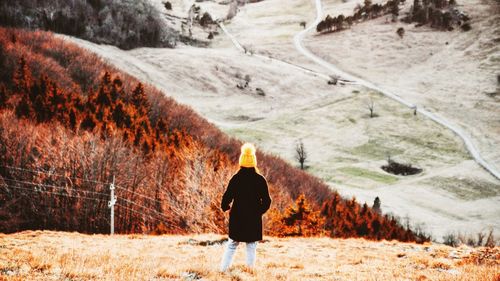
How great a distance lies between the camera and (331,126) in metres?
98.1

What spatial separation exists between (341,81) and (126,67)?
55692mm

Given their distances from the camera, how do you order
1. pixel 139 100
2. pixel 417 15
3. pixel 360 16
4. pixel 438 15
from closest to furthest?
1. pixel 139 100
2. pixel 438 15
3. pixel 417 15
4. pixel 360 16

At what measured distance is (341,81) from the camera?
121 metres

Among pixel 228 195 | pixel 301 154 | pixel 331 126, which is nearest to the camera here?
pixel 228 195

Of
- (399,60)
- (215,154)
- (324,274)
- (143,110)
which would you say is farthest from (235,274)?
(399,60)

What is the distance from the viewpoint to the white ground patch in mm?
66125

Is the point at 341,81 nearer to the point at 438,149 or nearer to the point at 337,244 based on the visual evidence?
the point at 438,149

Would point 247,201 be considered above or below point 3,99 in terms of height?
above

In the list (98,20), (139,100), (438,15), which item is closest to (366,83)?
(438,15)

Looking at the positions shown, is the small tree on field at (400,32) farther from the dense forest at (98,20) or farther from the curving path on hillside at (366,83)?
the dense forest at (98,20)

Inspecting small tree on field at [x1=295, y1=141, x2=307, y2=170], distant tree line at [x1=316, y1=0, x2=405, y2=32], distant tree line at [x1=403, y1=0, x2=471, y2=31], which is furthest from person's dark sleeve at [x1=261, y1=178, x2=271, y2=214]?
distant tree line at [x1=316, y1=0, x2=405, y2=32]

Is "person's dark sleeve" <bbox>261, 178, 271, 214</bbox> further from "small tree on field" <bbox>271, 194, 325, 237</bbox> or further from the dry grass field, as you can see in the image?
"small tree on field" <bbox>271, 194, 325, 237</bbox>

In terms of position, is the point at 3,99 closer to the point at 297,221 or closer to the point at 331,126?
the point at 297,221

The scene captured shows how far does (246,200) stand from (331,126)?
296 ft
